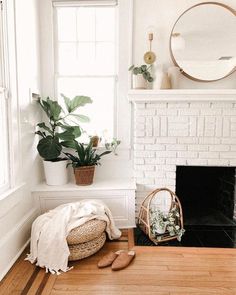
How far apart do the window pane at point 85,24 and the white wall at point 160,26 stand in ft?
1.64

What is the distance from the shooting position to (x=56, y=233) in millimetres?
2135

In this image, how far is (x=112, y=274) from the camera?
2.04m

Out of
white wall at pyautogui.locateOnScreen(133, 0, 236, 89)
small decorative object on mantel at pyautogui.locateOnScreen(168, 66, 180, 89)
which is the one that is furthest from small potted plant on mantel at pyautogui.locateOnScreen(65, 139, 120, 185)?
white wall at pyautogui.locateOnScreen(133, 0, 236, 89)

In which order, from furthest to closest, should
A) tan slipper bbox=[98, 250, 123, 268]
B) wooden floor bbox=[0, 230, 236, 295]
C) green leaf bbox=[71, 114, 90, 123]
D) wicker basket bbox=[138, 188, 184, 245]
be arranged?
1. green leaf bbox=[71, 114, 90, 123]
2. wicker basket bbox=[138, 188, 184, 245]
3. tan slipper bbox=[98, 250, 123, 268]
4. wooden floor bbox=[0, 230, 236, 295]

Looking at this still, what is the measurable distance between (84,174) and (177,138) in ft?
3.63

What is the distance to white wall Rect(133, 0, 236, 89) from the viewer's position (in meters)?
2.92

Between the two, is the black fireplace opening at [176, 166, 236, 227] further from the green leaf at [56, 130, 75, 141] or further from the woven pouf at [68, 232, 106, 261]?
the green leaf at [56, 130, 75, 141]

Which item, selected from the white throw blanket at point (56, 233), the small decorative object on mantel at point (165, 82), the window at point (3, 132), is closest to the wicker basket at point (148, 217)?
the white throw blanket at point (56, 233)

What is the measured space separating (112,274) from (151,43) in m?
2.41

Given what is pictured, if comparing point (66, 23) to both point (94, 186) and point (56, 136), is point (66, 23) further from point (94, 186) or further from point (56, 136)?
point (94, 186)

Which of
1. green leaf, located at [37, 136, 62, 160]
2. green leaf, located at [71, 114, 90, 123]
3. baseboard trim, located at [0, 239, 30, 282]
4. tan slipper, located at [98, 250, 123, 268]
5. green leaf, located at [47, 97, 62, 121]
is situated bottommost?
baseboard trim, located at [0, 239, 30, 282]

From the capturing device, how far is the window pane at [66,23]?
9.87 ft

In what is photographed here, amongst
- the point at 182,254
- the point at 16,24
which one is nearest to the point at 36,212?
the point at 182,254

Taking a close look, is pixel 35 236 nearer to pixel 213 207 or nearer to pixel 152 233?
pixel 152 233
